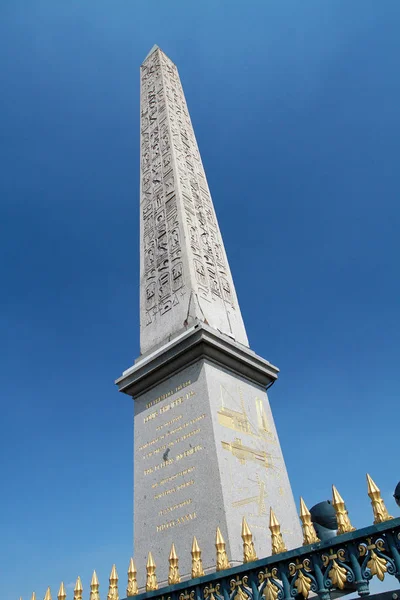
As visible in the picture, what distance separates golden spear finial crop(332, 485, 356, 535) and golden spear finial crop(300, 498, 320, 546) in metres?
0.23

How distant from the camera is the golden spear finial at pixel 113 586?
4.70 m

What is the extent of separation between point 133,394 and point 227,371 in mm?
1674

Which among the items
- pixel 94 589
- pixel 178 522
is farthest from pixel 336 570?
pixel 178 522

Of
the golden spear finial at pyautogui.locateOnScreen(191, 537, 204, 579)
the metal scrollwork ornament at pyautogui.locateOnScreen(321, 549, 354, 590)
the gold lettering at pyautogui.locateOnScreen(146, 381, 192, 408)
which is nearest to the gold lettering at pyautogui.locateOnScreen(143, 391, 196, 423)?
the gold lettering at pyautogui.locateOnScreen(146, 381, 192, 408)

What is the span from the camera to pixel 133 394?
26.4ft

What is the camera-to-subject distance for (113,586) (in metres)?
4.77

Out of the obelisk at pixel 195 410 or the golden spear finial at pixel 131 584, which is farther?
the obelisk at pixel 195 410

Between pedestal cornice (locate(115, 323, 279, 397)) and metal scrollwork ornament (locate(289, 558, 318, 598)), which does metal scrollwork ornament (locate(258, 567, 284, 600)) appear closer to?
metal scrollwork ornament (locate(289, 558, 318, 598))

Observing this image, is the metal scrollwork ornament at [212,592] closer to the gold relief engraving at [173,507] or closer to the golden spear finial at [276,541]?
the golden spear finial at [276,541]

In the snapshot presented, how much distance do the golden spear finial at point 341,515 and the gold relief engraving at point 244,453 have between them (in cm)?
294

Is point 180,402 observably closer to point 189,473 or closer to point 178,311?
point 189,473

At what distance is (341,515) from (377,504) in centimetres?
28

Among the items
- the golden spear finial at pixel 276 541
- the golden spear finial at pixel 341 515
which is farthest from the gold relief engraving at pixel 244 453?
the golden spear finial at pixel 341 515

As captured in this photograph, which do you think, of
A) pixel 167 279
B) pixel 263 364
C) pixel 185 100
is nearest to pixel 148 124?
pixel 185 100
